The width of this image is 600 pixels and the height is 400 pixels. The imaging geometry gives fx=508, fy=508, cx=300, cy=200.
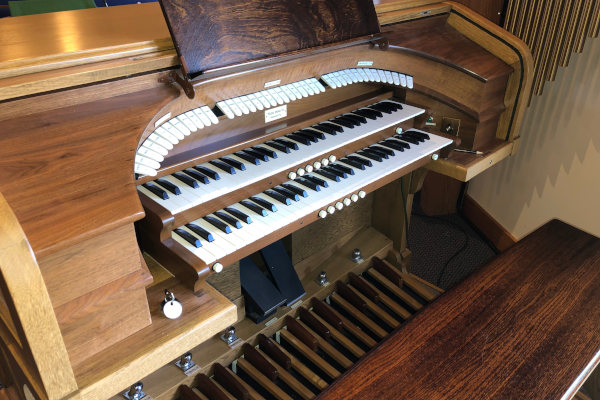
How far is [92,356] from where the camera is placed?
→ 119 centimetres

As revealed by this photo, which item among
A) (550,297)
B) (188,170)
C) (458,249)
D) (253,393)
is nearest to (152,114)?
(188,170)

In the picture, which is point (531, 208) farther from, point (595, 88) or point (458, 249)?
point (595, 88)

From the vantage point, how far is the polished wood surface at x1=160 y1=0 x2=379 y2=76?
1.43 meters

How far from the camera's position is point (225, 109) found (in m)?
1.55

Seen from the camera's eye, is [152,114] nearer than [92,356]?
No

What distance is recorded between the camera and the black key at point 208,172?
63.2 inches

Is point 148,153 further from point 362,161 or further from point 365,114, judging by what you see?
point 365,114

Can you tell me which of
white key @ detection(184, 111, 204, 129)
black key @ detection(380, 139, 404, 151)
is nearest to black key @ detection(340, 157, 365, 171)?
black key @ detection(380, 139, 404, 151)

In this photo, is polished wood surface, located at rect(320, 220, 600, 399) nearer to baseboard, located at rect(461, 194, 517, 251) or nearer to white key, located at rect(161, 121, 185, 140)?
white key, located at rect(161, 121, 185, 140)

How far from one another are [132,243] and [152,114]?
0.39 metres

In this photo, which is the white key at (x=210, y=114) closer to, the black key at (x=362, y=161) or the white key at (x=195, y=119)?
the white key at (x=195, y=119)

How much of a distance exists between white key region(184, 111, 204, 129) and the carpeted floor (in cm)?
192

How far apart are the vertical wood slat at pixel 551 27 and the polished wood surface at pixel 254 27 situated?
1.05m

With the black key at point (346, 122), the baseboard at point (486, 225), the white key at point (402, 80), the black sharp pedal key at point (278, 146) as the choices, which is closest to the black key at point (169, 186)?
the black sharp pedal key at point (278, 146)
